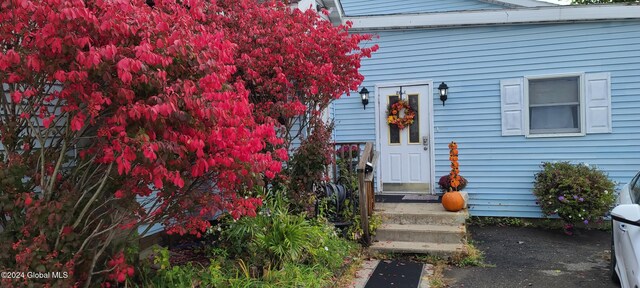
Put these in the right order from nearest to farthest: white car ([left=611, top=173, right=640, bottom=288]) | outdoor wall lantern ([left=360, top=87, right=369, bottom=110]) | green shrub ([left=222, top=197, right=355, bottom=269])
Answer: white car ([left=611, top=173, right=640, bottom=288]), green shrub ([left=222, top=197, right=355, bottom=269]), outdoor wall lantern ([left=360, top=87, right=369, bottom=110])

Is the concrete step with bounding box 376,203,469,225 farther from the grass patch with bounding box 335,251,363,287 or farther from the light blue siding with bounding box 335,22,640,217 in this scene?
the light blue siding with bounding box 335,22,640,217

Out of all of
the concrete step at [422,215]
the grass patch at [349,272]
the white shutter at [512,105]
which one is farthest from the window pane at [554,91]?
the grass patch at [349,272]

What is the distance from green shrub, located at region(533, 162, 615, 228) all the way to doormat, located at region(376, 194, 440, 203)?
1.72 meters

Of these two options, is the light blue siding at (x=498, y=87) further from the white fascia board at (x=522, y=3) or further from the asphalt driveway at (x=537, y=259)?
the white fascia board at (x=522, y=3)

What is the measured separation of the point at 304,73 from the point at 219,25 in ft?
3.53

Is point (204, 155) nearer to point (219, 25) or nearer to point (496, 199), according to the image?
point (219, 25)

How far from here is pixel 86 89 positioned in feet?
7.31

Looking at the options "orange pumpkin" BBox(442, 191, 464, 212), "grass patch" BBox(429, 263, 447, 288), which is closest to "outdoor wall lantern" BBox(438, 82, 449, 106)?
"orange pumpkin" BBox(442, 191, 464, 212)

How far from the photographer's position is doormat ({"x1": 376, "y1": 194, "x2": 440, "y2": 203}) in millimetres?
6899

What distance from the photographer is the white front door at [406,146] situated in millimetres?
7539

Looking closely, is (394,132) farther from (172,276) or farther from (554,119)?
(172,276)

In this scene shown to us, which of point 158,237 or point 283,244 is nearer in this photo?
point 283,244

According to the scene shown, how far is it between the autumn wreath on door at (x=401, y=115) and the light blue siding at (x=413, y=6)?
3421mm

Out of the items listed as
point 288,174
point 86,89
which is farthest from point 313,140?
point 86,89
